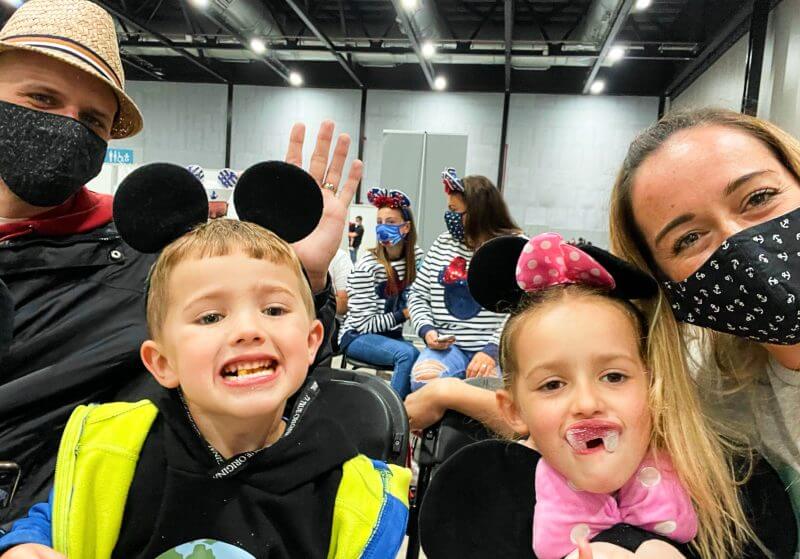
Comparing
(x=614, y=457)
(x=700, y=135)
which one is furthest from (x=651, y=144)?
(x=614, y=457)

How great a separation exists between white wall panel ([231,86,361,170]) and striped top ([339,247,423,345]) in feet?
25.2

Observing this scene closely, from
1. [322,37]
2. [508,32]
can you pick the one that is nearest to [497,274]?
[508,32]

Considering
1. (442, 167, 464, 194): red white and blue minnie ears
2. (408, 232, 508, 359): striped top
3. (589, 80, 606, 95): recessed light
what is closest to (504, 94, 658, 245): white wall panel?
(589, 80, 606, 95): recessed light

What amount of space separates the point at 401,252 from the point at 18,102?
113 inches

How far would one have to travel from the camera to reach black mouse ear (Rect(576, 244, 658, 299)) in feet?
3.86

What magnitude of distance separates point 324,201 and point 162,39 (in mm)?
9755

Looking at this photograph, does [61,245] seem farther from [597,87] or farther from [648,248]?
[597,87]

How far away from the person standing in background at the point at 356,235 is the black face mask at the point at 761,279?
7.32 m

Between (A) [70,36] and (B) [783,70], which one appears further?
(B) [783,70]

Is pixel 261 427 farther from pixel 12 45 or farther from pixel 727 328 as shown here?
pixel 12 45

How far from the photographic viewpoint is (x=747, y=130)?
1.17m

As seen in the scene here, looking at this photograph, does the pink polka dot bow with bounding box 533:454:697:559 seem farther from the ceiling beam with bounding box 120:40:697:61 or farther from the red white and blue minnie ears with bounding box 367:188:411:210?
the ceiling beam with bounding box 120:40:697:61

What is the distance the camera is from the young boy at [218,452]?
101 cm

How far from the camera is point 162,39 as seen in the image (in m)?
9.56
